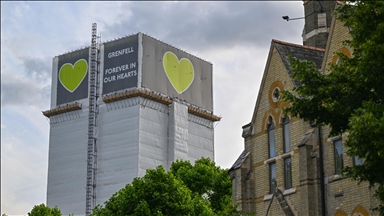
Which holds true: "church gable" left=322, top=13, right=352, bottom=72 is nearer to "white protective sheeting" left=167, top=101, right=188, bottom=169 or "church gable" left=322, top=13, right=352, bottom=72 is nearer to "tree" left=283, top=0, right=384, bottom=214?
"tree" left=283, top=0, right=384, bottom=214

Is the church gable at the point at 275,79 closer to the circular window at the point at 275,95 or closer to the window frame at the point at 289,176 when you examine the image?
the circular window at the point at 275,95

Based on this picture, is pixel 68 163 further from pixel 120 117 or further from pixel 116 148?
pixel 120 117

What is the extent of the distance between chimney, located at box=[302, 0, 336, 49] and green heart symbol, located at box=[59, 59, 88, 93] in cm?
8203

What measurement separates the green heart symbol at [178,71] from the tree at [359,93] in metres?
99.7

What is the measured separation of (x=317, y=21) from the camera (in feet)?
136

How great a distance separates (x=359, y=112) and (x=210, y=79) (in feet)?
366

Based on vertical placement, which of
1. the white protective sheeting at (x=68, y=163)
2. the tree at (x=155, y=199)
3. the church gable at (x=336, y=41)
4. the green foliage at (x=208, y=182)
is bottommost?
the tree at (x=155, y=199)

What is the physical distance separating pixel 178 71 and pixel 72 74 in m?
17.0

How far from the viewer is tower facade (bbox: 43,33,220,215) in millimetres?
112875

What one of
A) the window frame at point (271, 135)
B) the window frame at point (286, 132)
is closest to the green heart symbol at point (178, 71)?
the window frame at point (271, 135)

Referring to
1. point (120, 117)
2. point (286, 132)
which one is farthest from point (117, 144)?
point (286, 132)

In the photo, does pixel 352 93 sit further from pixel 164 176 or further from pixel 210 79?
pixel 210 79

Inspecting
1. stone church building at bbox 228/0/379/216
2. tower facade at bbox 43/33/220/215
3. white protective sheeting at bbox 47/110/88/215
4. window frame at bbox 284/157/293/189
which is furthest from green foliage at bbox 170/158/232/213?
white protective sheeting at bbox 47/110/88/215

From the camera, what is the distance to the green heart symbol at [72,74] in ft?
400
